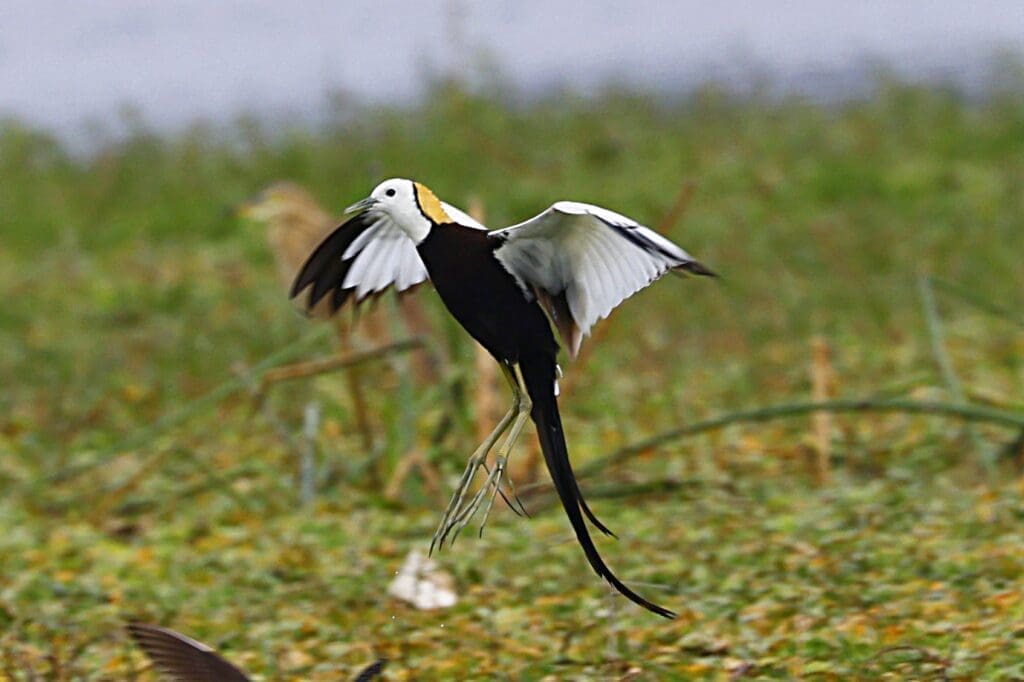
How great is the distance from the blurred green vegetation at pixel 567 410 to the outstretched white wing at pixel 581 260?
1004 millimetres

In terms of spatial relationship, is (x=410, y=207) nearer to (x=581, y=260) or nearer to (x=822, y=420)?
(x=581, y=260)

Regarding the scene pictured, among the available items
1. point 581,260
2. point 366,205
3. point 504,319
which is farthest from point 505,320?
point 366,205

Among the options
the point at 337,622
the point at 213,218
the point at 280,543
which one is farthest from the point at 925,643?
the point at 213,218

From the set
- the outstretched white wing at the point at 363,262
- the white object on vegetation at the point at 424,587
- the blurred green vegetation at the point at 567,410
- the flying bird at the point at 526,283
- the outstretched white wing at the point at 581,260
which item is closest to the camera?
the outstretched white wing at the point at 581,260

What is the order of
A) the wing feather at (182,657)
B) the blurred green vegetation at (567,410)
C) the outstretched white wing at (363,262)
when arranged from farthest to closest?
the blurred green vegetation at (567,410) < the outstretched white wing at (363,262) < the wing feather at (182,657)

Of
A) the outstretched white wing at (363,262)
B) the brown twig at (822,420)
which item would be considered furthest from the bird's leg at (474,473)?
the brown twig at (822,420)

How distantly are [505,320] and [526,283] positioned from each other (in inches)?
3.1

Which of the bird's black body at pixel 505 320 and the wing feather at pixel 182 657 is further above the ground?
the bird's black body at pixel 505 320

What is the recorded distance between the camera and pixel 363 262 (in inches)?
128

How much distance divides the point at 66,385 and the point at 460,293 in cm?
425

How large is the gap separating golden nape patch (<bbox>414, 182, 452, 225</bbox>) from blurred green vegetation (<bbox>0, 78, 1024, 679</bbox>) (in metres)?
1.20

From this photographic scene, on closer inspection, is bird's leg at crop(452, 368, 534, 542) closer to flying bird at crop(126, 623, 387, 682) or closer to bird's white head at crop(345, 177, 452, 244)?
bird's white head at crop(345, 177, 452, 244)

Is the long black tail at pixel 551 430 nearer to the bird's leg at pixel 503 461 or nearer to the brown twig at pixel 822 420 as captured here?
the bird's leg at pixel 503 461

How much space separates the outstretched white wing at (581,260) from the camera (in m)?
2.65
